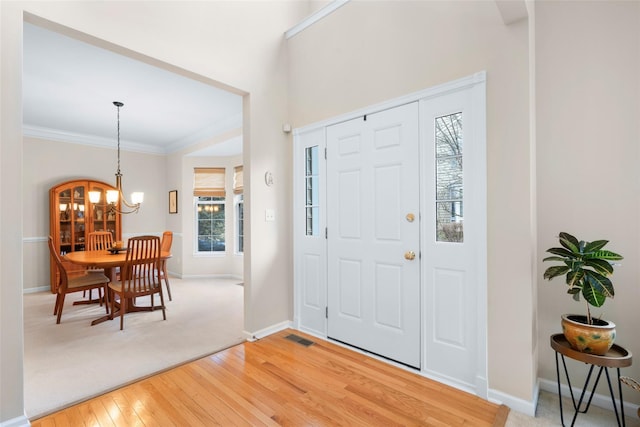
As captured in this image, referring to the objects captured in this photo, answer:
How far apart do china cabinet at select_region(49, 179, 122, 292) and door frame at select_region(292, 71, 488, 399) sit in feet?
12.8

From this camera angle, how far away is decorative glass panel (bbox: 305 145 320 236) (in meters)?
3.15

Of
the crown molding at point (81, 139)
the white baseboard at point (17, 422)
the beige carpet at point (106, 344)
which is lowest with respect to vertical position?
the beige carpet at point (106, 344)

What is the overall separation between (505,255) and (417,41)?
1715 mm

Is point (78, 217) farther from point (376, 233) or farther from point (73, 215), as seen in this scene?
point (376, 233)

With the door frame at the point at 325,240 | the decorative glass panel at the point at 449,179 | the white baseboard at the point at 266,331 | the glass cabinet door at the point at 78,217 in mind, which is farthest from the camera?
the glass cabinet door at the point at 78,217

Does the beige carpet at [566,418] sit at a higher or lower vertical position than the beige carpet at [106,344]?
higher

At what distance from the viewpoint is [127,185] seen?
6.29 m

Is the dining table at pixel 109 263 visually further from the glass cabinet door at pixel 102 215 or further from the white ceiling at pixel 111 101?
the white ceiling at pixel 111 101

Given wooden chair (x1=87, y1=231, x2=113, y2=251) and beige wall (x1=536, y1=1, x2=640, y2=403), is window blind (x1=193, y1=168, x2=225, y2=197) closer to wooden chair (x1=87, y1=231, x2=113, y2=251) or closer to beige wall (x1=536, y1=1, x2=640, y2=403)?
wooden chair (x1=87, y1=231, x2=113, y2=251)

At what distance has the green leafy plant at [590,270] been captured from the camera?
64.4 inches

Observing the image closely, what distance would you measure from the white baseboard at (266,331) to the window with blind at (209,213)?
354 cm

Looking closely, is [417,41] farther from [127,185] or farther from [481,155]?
[127,185]

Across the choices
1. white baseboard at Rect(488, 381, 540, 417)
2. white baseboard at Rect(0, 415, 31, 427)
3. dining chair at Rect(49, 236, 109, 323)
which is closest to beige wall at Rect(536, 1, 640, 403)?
white baseboard at Rect(488, 381, 540, 417)

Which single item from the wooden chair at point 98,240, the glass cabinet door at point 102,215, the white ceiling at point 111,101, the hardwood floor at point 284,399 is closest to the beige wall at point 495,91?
the hardwood floor at point 284,399
